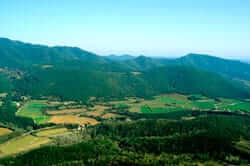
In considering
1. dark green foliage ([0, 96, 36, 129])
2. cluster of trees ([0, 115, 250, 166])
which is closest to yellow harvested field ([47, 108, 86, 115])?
dark green foliage ([0, 96, 36, 129])

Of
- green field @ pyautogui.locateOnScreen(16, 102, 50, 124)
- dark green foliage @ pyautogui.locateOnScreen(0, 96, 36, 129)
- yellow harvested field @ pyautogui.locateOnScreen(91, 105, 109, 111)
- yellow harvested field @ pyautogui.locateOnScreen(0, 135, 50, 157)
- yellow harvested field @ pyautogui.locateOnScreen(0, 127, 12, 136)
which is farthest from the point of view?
yellow harvested field @ pyautogui.locateOnScreen(91, 105, 109, 111)

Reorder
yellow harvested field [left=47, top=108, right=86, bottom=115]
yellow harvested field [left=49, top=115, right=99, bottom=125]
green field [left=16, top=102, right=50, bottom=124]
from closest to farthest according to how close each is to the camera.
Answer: yellow harvested field [left=49, top=115, right=99, bottom=125] → green field [left=16, top=102, right=50, bottom=124] → yellow harvested field [left=47, top=108, right=86, bottom=115]

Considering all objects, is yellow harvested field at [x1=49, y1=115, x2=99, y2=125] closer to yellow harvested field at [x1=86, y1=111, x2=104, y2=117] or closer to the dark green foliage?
yellow harvested field at [x1=86, y1=111, x2=104, y2=117]

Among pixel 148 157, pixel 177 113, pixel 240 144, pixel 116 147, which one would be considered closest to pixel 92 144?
pixel 116 147

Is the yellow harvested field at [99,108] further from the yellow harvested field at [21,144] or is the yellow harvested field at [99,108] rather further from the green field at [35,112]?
the yellow harvested field at [21,144]

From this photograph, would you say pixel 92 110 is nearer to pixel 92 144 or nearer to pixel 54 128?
pixel 54 128

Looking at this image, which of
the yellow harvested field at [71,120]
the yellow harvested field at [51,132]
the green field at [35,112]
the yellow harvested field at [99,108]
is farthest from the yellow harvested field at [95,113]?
the yellow harvested field at [51,132]
